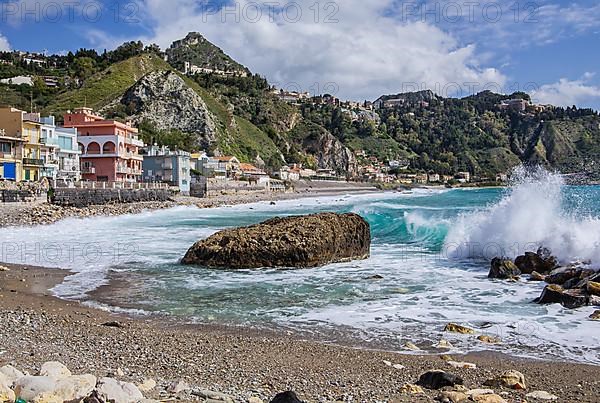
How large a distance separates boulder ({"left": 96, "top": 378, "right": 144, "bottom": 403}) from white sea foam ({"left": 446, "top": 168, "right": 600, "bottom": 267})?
1305cm

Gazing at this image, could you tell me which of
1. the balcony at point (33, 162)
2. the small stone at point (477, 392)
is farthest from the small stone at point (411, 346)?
the balcony at point (33, 162)

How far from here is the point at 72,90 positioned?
A: 114 meters

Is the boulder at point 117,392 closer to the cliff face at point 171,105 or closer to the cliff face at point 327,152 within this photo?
the cliff face at point 171,105

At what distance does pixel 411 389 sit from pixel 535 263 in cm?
1050

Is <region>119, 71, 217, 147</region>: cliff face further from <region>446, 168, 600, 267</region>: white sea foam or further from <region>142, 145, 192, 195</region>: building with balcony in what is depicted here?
<region>446, 168, 600, 267</region>: white sea foam

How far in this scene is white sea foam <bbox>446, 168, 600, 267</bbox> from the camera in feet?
53.8

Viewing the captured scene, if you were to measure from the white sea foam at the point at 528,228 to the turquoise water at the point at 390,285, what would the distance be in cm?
5

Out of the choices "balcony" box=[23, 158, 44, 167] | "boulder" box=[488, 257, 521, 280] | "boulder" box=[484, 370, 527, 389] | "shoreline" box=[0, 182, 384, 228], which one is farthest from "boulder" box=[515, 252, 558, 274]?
"balcony" box=[23, 158, 44, 167]

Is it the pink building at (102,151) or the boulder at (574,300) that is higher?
the pink building at (102,151)

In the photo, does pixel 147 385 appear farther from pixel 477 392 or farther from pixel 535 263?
pixel 535 263

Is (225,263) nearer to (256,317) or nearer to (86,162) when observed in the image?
(256,317)

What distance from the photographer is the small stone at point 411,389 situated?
20.8ft

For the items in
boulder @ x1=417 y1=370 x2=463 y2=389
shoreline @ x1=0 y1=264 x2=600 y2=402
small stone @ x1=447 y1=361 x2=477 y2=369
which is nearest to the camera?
shoreline @ x1=0 y1=264 x2=600 y2=402

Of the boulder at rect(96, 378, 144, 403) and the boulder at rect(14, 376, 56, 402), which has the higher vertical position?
the boulder at rect(14, 376, 56, 402)
